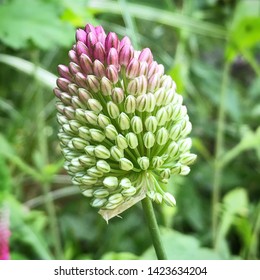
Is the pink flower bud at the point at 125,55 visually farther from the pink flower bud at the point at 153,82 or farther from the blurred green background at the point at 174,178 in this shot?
the blurred green background at the point at 174,178

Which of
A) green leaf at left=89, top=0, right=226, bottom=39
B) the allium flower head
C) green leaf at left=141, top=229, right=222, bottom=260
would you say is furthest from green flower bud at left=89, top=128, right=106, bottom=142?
green leaf at left=89, top=0, right=226, bottom=39

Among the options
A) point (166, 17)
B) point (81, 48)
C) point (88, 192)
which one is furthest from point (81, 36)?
point (166, 17)

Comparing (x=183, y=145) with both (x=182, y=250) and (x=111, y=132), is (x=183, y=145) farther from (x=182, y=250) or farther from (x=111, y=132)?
(x=182, y=250)

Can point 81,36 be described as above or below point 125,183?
above

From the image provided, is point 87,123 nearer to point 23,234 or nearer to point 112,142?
point 112,142

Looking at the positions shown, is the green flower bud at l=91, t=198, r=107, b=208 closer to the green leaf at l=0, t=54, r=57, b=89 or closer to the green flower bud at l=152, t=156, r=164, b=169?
the green flower bud at l=152, t=156, r=164, b=169

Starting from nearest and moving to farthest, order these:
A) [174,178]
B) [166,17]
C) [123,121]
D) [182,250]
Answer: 1. [123,121]
2. [182,250]
3. [174,178]
4. [166,17]
